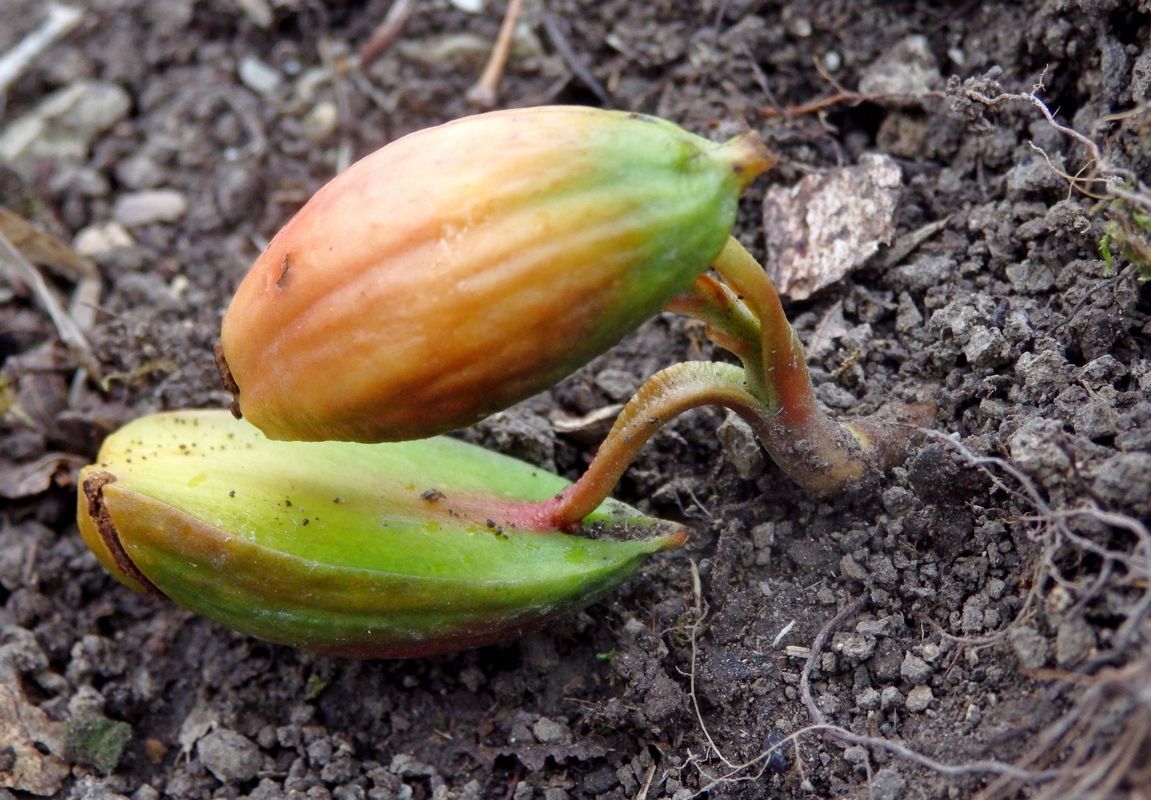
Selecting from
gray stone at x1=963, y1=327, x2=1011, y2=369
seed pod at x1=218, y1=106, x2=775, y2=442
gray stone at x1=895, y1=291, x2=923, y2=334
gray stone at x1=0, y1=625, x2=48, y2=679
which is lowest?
gray stone at x1=0, y1=625, x2=48, y2=679

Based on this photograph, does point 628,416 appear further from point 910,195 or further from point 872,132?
point 872,132

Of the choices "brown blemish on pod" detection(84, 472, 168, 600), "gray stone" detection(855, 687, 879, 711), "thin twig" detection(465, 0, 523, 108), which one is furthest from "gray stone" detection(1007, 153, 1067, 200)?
"brown blemish on pod" detection(84, 472, 168, 600)

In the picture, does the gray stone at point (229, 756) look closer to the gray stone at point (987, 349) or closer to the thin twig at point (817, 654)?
the thin twig at point (817, 654)

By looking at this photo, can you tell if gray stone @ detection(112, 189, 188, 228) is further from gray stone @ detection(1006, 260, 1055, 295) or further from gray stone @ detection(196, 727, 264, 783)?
gray stone @ detection(1006, 260, 1055, 295)

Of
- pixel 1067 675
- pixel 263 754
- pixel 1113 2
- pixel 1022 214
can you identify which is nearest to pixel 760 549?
pixel 1067 675

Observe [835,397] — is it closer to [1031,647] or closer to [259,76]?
[1031,647]

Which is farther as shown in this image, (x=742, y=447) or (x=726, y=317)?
(x=742, y=447)

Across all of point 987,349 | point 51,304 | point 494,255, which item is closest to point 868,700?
point 987,349
